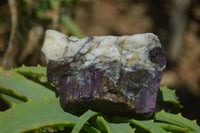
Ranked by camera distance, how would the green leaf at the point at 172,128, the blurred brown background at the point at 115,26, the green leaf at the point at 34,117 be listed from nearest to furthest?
the green leaf at the point at 34,117 < the green leaf at the point at 172,128 < the blurred brown background at the point at 115,26

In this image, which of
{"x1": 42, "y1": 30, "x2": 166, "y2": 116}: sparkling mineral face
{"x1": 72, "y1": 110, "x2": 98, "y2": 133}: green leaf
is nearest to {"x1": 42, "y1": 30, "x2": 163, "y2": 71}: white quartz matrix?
{"x1": 42, "y1": 30, "x2": 166, "y2": 116}: sparkling mineral face

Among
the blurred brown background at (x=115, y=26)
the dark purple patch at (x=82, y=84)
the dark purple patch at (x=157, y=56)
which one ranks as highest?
the dark purple patch at (x=157, y=56)

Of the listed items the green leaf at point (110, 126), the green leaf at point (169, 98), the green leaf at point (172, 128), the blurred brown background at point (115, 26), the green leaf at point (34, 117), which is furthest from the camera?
the blurred brown background at point (115, 26)

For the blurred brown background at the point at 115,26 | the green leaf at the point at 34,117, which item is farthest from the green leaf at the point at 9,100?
the blurred brown background at the point at 115,26

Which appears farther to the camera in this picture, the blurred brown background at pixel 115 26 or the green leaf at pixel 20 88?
the blurred brown background at pixel 115 26

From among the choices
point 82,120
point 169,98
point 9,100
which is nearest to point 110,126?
point 82,120

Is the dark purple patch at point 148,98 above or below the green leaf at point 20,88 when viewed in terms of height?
above

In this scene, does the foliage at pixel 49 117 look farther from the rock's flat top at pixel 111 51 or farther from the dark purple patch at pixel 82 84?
the rock's flat top at pixel 111 51

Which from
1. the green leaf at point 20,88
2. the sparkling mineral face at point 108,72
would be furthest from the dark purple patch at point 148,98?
the green leaf at point 20,88
